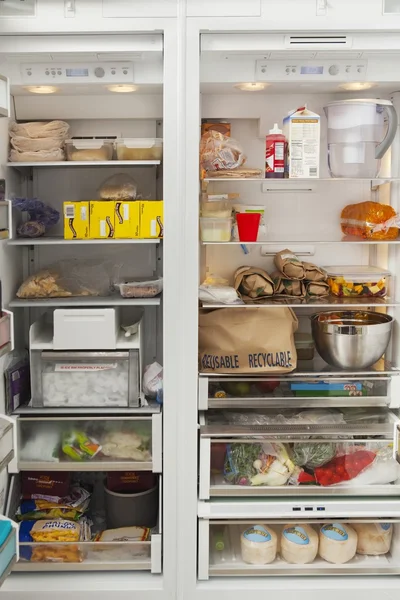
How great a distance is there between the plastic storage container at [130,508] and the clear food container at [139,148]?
4.32 ft

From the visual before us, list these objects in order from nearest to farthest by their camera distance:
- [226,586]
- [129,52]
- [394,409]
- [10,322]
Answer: [10,322] < [129,52] < [226,586] < [394,409]

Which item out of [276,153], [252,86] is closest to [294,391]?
[276,153]

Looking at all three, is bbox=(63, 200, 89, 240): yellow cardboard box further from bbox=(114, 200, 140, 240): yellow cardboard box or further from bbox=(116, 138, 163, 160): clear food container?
bbox=(116, 138, 163, 160): clear food container

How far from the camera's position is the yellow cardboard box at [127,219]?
258 centimetres

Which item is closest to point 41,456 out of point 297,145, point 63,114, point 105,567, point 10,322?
point 105,567

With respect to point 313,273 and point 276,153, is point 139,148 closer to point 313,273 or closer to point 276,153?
point 276,153

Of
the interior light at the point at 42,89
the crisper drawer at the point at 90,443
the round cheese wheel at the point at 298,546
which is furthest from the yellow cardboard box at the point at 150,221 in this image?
the round cheese wheel at the point at 298,546

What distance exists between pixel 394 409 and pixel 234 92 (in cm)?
142

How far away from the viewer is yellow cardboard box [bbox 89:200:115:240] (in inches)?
102

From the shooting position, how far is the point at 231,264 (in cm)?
288

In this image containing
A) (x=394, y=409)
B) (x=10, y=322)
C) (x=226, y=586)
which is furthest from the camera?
(x=394, y=409)

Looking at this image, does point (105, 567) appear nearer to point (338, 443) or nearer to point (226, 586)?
point (226, 586)

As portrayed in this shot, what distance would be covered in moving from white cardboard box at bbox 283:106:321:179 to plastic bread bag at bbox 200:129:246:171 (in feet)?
0.70

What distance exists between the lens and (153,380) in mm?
2652
